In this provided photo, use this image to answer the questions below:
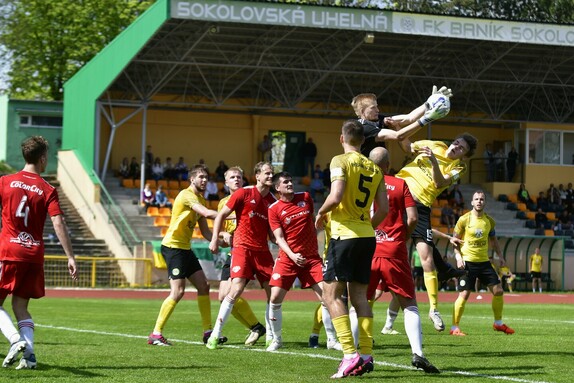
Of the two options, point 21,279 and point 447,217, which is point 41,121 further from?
point 21,279

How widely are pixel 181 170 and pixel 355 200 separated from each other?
34.0 m

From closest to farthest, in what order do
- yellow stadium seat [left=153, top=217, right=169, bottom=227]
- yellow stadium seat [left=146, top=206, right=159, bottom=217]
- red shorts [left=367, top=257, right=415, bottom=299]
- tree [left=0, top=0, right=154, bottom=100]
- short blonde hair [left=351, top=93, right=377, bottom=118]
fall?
1. red shorts [left=367, top=257, right=415, bottom=299]
2. short blonde hair [left=351, top=93, right=377, bottom=118]
3. yellow stadium seat [left=153, top=217, right=169, bottom=227]
4. yellow stadium seat [left=146, top=206, right=159, bottom=217]
5. tree [left=0, top=0, right=154, bottom=100]

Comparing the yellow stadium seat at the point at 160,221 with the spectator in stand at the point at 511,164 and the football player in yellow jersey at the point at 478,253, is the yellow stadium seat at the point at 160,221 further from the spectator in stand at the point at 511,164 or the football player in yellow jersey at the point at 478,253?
the football player in yellow jersey at the point at 478,253

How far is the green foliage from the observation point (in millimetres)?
9758

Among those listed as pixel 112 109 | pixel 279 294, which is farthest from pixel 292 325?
pixel 112 109

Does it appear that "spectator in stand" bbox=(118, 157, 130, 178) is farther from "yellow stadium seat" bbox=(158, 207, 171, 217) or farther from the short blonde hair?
Answer: the short blonde hair

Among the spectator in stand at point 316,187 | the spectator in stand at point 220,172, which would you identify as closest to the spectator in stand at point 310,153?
the spectator in stand at point 316,187

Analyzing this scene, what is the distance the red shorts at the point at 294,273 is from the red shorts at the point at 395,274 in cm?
180

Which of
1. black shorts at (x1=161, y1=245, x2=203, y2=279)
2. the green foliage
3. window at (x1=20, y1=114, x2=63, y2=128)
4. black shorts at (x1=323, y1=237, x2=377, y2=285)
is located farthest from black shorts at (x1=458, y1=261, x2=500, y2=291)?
window at (x1=20, y1=114, x2=63, y2=128)

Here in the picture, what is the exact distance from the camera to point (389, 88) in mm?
46125

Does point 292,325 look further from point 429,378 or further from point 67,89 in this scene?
point 67,89

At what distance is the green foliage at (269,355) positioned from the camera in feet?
32.0

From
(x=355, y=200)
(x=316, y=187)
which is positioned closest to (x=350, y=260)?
(x=355, y=200)

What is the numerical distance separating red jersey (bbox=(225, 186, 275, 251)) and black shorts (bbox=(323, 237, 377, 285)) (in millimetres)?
3287
